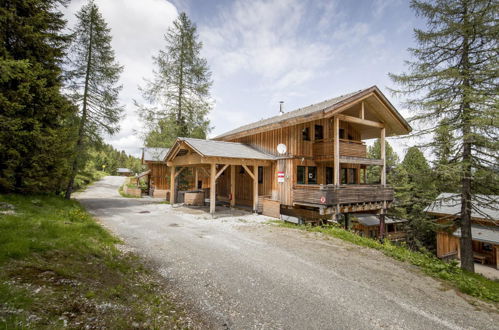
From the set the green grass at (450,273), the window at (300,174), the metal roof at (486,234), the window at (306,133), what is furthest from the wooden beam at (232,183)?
the metal roof at (486,234)

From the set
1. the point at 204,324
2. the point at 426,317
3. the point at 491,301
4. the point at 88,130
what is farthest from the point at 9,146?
the point at 491,301

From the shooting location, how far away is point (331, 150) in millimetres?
14070

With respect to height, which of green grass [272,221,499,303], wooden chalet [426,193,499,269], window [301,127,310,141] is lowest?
wooden chalet [426,193,499,269]

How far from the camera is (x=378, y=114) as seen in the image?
611 inches

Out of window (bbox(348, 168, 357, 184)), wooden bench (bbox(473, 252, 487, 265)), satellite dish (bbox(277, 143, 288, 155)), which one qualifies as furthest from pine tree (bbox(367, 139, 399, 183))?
satellite dish (bbox(277, 143, 288, 155))

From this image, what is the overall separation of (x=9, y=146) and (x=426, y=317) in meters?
14.6

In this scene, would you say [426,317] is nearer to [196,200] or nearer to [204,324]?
[204,324]

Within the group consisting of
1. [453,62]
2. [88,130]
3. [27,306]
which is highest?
[453,62]

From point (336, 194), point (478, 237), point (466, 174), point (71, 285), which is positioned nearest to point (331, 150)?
point (336, 194)

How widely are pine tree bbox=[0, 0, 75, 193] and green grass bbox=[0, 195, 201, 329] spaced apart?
188 inches

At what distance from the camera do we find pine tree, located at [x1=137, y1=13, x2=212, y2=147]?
18.6m

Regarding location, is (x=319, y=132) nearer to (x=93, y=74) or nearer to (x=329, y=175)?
(x=329, y=175)

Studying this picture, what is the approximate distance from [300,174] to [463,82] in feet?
30.1

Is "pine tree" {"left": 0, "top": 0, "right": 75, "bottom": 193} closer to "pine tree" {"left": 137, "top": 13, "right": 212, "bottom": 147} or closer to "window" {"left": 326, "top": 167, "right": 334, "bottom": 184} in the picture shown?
"pine tree" {"left": 137, "top": 13, "right": 212, "bottom": 147}
